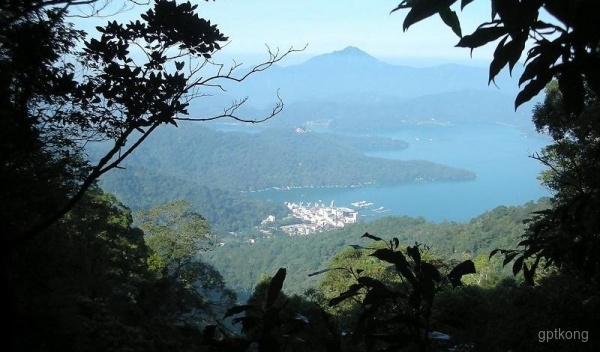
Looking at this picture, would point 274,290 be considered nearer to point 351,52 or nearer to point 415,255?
point 415,255

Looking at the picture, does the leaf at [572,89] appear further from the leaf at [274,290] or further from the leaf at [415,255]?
the leaf at [274,290]

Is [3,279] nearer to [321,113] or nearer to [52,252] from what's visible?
[52,252]

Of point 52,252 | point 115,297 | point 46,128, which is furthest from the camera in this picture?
point 115,297

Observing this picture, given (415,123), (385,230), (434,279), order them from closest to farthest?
(434,279) < (385,230) < (415,123)

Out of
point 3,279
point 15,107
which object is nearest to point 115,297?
point 15,107

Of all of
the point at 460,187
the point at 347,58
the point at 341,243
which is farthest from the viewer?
the point at 347,58

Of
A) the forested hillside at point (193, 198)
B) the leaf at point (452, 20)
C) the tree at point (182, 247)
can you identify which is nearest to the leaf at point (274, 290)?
the leaf at point (452, 20)

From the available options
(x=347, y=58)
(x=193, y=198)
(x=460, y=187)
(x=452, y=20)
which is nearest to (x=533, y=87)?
(x=452, y=20)
